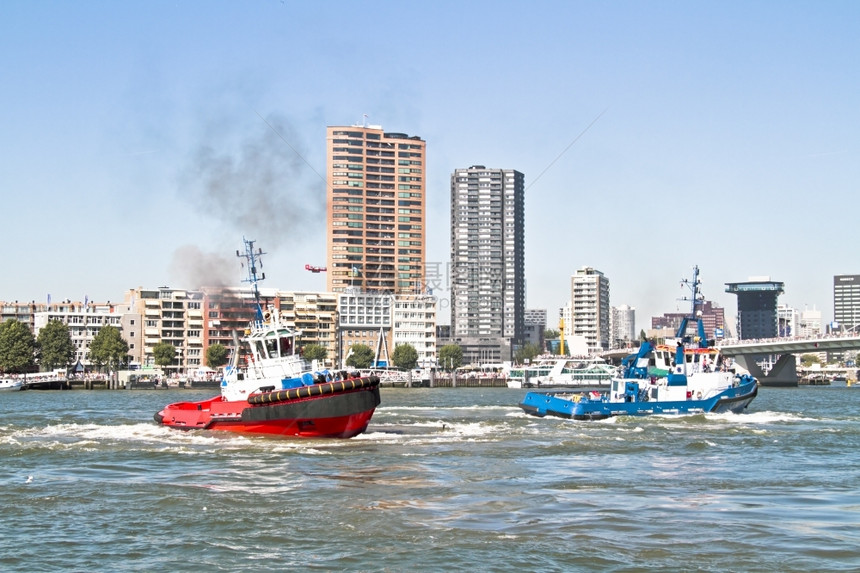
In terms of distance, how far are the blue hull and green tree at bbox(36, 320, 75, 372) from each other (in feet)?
371

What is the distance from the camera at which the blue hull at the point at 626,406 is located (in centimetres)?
6575

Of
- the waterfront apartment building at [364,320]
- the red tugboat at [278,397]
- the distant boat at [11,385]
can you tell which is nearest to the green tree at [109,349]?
the distant boat at [11,385]

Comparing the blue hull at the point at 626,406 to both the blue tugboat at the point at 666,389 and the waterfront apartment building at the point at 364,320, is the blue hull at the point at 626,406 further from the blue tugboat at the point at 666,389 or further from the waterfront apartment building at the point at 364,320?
the waterfront apartment building at the point at 364,320

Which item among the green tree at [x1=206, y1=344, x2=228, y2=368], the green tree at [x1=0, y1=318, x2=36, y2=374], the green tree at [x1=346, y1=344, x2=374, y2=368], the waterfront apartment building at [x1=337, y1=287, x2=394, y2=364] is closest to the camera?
the green tree at [x1=0, y1=318, x2=36, y2=374]

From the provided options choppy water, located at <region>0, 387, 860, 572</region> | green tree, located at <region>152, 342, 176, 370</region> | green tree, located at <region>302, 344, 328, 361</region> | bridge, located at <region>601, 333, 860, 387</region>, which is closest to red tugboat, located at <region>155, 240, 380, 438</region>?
choppy water, located at <region>0, 387, 860, 572</region>

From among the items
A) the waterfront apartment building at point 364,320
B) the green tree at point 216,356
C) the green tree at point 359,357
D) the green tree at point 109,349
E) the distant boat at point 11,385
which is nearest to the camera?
the distant boat at point 11,385

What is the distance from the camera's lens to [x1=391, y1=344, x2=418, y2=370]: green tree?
182m

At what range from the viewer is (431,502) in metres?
29.8

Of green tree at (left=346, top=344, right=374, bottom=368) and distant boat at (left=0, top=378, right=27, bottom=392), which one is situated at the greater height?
green tree at (left=346, top=344, right=374, bottom=368)

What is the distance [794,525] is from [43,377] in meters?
144

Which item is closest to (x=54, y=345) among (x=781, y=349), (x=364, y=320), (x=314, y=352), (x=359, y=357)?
(x=314, y=352)

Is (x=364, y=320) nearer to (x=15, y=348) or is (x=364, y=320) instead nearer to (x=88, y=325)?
(x=88, y=325)

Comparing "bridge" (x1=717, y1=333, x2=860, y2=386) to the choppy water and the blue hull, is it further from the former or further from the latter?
the choppy water

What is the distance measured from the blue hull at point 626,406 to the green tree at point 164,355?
110m
